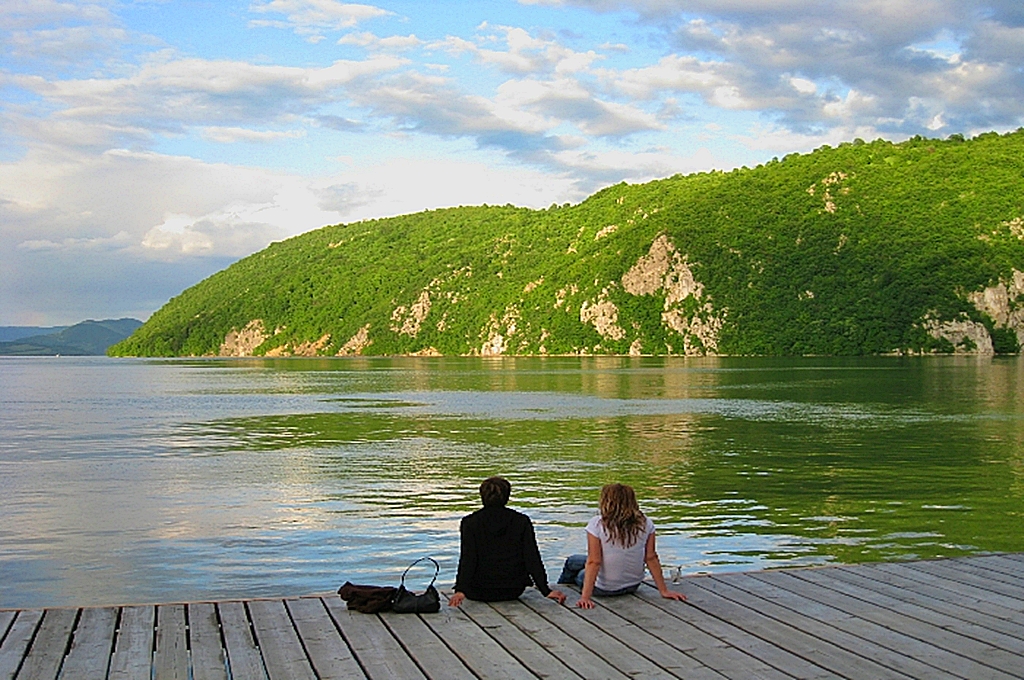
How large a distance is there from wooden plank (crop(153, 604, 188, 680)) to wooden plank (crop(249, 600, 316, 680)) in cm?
61

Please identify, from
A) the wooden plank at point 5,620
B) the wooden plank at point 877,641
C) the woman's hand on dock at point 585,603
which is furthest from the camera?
the woman's hand on dock at point 585,603

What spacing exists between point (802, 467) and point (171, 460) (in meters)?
19.0

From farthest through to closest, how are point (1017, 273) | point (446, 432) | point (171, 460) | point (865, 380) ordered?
1. point (1017, 273)
2. point (865, 380)
3. point (446, 432)
4. point (171, 460)

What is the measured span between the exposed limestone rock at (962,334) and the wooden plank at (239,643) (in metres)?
174

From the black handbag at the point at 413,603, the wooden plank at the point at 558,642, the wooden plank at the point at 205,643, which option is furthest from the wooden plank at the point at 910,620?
the wooden plank at the point at 205,643

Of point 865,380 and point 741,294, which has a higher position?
point 741,294

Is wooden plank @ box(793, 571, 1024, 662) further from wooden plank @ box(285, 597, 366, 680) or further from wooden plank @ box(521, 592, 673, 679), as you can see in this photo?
wooden plank @ box(285, 597, 366, 680)

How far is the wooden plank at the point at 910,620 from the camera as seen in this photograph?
8.40 metres

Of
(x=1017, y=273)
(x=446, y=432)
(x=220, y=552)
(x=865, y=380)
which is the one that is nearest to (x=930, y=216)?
(x=1017, y=273)

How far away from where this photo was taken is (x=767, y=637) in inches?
357

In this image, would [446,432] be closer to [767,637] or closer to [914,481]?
[914,481]

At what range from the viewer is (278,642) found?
8867 millimetres

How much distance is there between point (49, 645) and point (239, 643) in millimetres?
1565

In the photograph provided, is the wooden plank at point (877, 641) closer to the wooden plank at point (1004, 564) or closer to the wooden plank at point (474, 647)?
the wooden plank at point (1004, 564)
